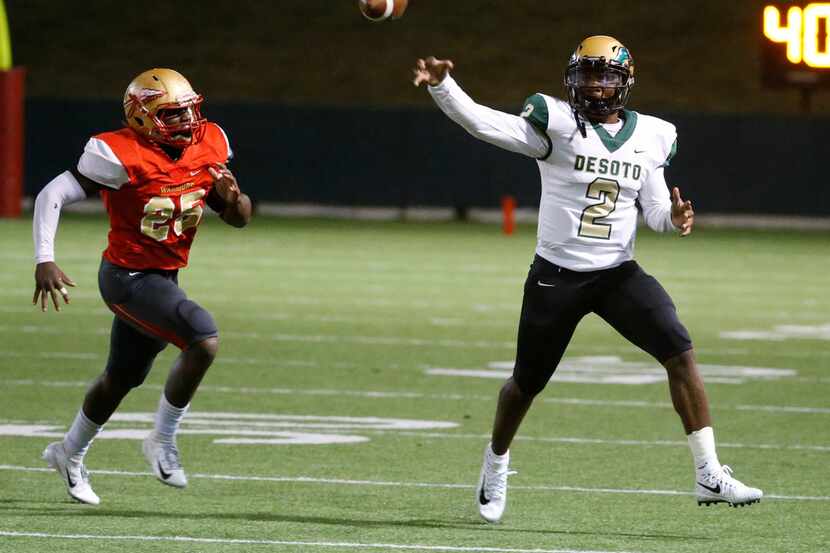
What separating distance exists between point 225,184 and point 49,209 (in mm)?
663

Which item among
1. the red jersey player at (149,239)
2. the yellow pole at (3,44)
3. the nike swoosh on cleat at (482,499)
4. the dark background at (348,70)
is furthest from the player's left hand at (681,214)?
the dark background at (348,70)

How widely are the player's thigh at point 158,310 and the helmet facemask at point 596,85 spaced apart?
1.47m

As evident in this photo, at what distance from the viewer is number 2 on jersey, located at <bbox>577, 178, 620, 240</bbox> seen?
6121mm

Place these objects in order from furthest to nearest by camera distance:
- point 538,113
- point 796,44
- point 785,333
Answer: point 796,44, point 785,333, point 538,113

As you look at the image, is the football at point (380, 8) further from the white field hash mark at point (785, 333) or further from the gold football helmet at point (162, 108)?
the white field hash mark at point (785, 333)

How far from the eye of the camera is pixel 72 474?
20.7 ft

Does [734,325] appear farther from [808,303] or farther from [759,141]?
[759,141]

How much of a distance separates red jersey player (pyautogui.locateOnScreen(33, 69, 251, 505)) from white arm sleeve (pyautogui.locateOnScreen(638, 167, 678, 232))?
4.66 feet

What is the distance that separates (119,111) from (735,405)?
20.8 meters

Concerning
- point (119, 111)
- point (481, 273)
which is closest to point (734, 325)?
point (481, 273)

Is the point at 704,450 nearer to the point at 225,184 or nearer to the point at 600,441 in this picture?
the point at 225,184

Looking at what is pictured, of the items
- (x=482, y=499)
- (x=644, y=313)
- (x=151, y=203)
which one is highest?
(x=151, y=203)

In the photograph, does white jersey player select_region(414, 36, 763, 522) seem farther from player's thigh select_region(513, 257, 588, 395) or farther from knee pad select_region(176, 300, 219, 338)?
knee pad select_region(176, 300, 219, 338)

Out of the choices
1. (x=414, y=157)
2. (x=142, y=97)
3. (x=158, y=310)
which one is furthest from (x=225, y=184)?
(x=414, y=157)
